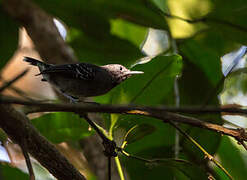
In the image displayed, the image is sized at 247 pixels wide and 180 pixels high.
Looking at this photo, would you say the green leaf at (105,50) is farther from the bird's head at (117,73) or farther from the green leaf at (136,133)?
the green leaf at (136,133)

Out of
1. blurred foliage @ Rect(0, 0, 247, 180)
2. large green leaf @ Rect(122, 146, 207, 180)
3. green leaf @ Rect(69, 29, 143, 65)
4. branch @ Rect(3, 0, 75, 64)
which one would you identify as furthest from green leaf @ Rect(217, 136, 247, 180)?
branch @ Rect(3, 0, 75, 64)

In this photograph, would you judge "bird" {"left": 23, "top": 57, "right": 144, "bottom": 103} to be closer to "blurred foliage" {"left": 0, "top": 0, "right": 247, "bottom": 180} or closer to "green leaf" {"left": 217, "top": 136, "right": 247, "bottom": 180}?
"blurred foliage" {"left": 0, "top": 0, "right": 247, "bottom": 180}

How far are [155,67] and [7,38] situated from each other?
155cm

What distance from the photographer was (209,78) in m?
3.33

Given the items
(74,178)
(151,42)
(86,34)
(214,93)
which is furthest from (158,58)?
→ (151,42)

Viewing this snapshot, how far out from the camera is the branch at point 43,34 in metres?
4.15

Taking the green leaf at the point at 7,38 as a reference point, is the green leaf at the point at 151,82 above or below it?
below

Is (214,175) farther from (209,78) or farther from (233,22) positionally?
(233,22)

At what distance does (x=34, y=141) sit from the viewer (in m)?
2.00

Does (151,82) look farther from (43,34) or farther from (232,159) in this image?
(43,34)

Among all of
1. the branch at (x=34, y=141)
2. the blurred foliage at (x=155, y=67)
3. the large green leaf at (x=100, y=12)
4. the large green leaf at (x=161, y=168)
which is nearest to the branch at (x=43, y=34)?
the blurred foliage at (x=155, y=67)

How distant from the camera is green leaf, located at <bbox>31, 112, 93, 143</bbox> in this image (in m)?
2.74

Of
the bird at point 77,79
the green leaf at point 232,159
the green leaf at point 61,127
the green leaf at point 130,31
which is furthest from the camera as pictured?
the green leaf at point 130,31

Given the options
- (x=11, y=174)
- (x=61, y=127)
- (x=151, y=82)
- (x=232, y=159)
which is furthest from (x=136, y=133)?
(x=232, y=159)
